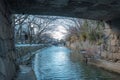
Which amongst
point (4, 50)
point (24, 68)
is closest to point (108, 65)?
point (24, 68)

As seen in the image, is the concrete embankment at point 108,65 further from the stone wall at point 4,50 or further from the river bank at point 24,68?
the stone wall at point 4,50

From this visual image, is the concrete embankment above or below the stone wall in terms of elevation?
below

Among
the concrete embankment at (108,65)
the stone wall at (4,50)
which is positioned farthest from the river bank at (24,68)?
the concrete embankment at (108,65)

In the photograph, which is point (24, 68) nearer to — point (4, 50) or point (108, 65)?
point (4, 50)

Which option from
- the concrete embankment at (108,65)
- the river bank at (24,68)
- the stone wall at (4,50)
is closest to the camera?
the stone wall at (4,50)

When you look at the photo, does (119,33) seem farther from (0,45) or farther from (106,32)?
(0,45)

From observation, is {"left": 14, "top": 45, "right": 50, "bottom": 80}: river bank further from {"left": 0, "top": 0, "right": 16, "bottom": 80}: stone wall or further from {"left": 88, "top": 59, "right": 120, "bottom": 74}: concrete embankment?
{"left": 88, "top": 59, "right": 120, "bottom": 74}: concrete embankment

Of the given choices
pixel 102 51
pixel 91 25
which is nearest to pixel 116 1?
pixel 102 51

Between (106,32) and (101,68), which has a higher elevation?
(106,32)

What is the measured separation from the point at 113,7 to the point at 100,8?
434mm

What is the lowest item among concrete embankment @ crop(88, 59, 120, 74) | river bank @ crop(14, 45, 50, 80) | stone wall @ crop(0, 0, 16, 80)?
concrete embankment @ crop(88, 59, 120, 74)

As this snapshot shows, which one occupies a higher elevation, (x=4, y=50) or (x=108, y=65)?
(x=4, y=50)

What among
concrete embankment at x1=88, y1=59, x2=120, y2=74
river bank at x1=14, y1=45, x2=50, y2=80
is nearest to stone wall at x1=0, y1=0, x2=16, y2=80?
river bank at x1=14, y1=45, x2=50, y2=80

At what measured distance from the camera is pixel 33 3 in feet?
23.5
